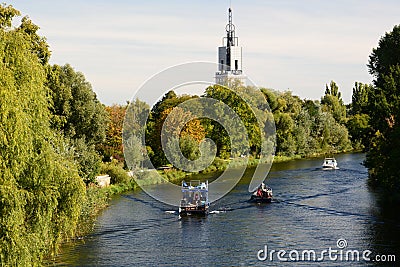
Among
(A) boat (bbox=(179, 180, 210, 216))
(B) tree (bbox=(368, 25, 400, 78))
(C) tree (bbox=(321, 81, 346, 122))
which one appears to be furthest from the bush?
(C) tree (bbox=(321, 81, 346, 122))

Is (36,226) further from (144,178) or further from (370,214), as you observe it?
(144,178)

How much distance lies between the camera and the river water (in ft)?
73.1

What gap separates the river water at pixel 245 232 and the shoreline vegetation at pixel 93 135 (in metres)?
1.44

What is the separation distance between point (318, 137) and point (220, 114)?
64.7ft

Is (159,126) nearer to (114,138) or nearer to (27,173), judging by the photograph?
(114,138)

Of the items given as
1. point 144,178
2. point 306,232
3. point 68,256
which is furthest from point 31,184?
point 144,178

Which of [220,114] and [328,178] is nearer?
[328,178]

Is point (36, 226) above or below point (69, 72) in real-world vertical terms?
below

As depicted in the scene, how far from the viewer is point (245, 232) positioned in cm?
2662

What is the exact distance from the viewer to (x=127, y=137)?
47.5 metres

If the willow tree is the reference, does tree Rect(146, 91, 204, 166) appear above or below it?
above

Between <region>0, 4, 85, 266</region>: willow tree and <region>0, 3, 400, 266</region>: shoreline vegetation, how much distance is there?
23 millimetres

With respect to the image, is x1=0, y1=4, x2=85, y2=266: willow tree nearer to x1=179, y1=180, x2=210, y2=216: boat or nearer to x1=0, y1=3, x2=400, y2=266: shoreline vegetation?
x1=0, y1=3, x2=400, y2=266: shoreline vegetation

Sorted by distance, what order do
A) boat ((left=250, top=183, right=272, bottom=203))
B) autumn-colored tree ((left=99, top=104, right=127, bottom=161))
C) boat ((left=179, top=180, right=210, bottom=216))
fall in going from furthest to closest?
autumn-colored tree ((left=99, top=104, right=127, bottom=161)) < boat ((left=250, top=183, right=272, bottom=203)) < boat ((left=179, top=180, right=210, bottom=216))
